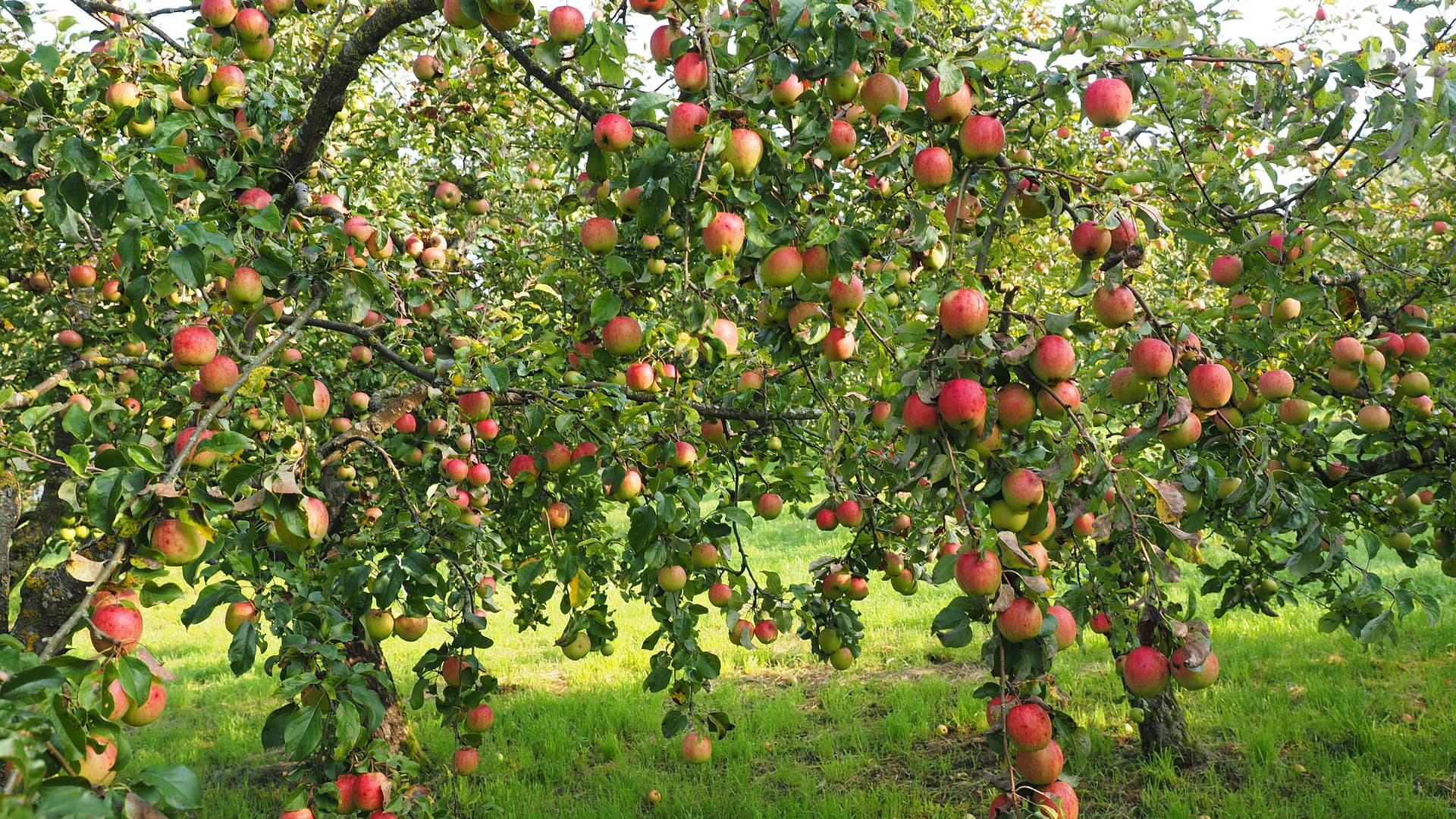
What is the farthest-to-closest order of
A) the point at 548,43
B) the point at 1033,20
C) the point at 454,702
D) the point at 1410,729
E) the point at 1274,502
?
the point at 1033,20 < the point at 1410,729 < the point at 454,702 < the point at 1274,502 < the point at 548,43

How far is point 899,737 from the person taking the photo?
5250 mm

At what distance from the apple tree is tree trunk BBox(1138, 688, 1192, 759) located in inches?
53.5

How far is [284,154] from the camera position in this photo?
9.26ft

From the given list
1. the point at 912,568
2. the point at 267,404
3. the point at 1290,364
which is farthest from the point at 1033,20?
the point at 267,404

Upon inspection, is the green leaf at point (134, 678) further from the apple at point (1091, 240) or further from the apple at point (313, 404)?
the apple at point (1091, 240)

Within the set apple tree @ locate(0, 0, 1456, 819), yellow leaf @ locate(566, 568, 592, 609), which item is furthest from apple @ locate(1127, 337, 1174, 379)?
yellow leaf @ locate(566, 568, 592, 609)

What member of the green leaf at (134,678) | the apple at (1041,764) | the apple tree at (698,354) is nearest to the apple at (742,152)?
the apple tree at (698,354)

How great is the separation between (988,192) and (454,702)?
224 centimetres

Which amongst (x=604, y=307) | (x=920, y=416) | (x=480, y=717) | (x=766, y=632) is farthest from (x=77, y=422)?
(x=766, y=632)

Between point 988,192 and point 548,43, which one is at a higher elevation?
point 548,43

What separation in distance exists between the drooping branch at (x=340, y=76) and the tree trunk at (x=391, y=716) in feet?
8.99

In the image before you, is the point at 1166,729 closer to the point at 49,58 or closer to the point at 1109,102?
the point at 1109,102

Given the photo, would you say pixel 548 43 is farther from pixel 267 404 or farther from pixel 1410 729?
pixel 1410 729

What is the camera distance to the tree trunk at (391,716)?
466 cm
